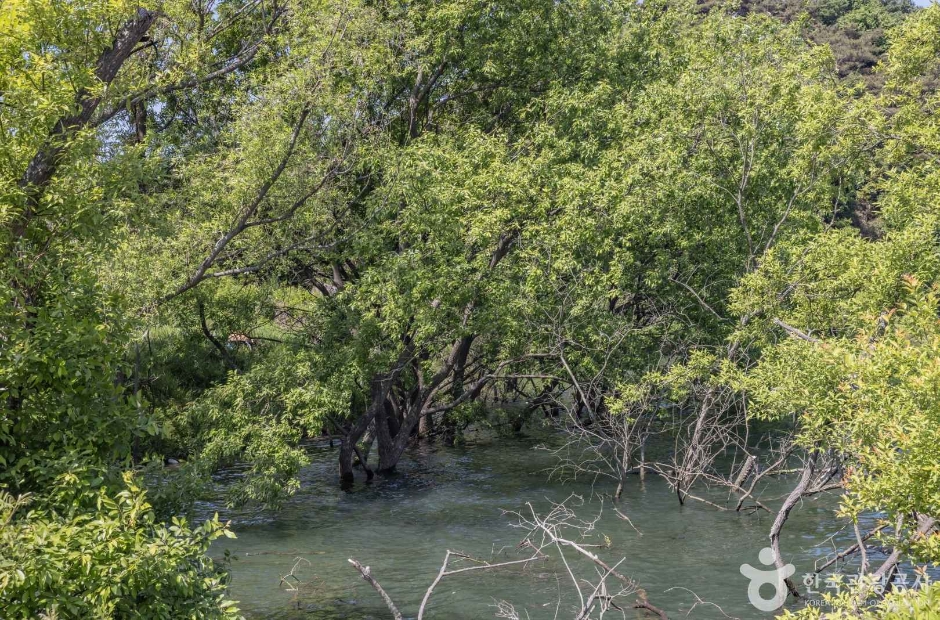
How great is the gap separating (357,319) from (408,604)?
7463 millimetres

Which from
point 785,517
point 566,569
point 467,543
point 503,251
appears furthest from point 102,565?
point 503,251

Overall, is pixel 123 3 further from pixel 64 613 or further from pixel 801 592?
pixel 801 592

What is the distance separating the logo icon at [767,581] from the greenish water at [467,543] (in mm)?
131

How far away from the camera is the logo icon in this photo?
491 inches

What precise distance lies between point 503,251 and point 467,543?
6.76 meters

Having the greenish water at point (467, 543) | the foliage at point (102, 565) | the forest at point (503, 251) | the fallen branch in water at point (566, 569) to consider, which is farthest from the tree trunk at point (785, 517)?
the foliage at point (102, 565)

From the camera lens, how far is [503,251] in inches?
773

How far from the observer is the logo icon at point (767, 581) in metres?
12.5

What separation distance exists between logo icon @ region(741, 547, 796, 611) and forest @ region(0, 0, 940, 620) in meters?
0.10

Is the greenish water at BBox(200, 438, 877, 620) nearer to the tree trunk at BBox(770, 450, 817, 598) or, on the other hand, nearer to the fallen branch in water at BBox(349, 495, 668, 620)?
the fallen branch in water at BBox(349, 495, 668, 620)

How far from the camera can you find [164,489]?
31.4ft

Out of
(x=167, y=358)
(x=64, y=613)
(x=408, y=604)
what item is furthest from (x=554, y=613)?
(x=167, y=358)

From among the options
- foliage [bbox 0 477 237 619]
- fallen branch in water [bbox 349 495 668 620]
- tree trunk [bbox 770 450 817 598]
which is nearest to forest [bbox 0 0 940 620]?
tree trunk [bbox 770 450 817 598]

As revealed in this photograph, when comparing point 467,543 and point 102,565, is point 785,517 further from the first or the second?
point 102,565
